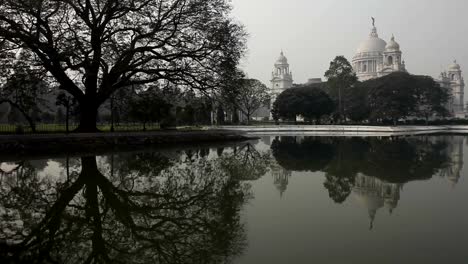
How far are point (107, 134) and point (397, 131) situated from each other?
3309cm

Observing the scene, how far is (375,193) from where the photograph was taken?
340 inches

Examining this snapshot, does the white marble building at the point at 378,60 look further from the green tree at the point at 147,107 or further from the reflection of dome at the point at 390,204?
the reflection of dome at the point at 390,204

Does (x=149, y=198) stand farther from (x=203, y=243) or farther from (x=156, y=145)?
(x=156, y=145)

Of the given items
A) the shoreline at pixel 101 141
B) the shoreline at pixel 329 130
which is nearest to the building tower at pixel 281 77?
the shoreline at pixel 329 130

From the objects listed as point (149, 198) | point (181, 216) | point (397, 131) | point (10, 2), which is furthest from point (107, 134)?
point (397, 131)

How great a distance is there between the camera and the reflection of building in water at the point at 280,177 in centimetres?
950

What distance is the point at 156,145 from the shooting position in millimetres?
22891

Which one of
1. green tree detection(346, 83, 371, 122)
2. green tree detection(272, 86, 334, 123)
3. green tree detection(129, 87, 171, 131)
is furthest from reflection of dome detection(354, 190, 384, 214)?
green tree detection(346, 83, 371, 122)

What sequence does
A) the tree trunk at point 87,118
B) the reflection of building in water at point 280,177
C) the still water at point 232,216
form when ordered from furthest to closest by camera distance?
the tree trunk at point 87,118 → the reflection of building in water at point 280,177 → the still water at point 232,216

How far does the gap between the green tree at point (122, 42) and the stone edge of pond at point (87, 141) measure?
8.76ft

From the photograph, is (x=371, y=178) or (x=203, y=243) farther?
(x=371, y=178)

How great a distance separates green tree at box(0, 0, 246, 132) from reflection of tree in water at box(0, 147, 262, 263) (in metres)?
11.6

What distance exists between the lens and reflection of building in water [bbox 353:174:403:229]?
7.45 metres

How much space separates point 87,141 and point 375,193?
15.4 metres
